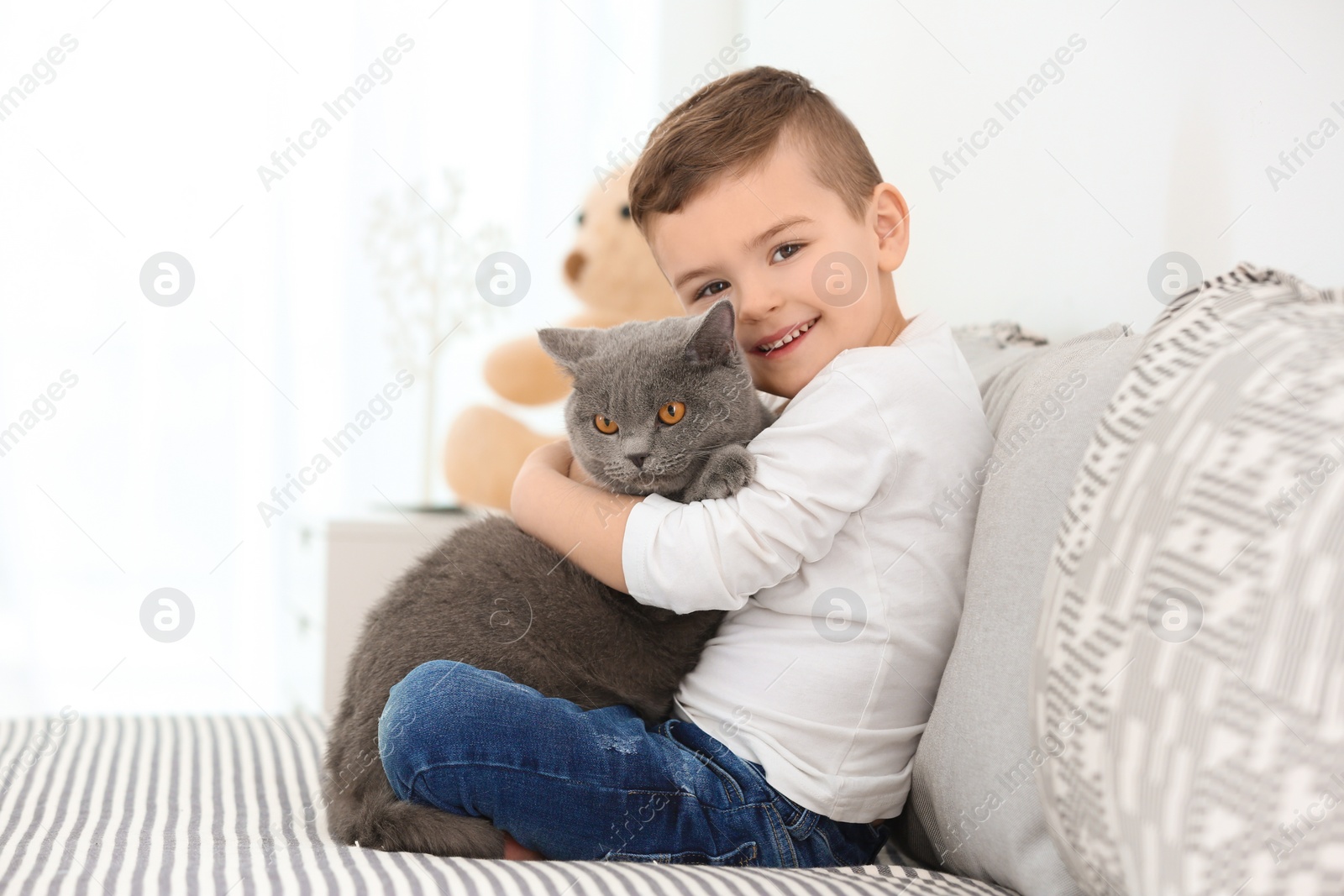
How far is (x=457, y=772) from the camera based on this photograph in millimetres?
939

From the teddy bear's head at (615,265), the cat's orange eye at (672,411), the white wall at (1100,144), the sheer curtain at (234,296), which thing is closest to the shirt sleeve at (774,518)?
the cat's orange eye at (672,411)

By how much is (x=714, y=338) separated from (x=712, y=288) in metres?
0.19

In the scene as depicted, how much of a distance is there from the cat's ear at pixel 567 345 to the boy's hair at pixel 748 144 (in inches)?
7.7

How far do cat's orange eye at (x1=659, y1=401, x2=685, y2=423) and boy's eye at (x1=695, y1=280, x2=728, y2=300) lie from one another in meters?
0.22

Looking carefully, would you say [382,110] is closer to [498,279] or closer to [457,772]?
[498,279]

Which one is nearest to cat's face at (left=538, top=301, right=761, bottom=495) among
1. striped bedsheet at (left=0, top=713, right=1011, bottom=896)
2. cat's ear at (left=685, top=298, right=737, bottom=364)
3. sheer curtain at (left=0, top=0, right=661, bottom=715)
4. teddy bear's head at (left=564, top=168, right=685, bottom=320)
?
cat's ear at (left=685, top=298, right=737, bottom=364)

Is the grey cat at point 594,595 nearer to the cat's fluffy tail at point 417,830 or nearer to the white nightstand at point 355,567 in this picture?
the cat's fluffy tail at point 417,830

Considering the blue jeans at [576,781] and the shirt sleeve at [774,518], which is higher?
the shirt sleeve at [774,518]

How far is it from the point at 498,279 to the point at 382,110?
2.41 ft

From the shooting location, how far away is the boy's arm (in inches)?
42.3

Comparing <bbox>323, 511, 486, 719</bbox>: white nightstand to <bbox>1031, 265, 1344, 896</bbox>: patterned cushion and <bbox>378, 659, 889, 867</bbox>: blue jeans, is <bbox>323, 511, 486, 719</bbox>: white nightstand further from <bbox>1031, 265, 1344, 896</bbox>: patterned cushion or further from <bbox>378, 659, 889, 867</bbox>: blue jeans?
<bbox>1031, 265, 1344, 896</bbox>: patterned cushion

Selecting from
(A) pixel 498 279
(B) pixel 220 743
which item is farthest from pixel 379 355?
(B) pixel 220 743

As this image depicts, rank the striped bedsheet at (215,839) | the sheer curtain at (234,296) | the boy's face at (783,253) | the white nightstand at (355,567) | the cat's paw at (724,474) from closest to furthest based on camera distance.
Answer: the striped bedsheet at (215,839) < the cat's paw at (724,474) < the boy's face at (783,253) < the white nightstand at (355,567) < the sheer curtain at (234,296)

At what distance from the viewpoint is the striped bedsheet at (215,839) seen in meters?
0.80
